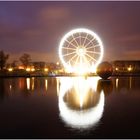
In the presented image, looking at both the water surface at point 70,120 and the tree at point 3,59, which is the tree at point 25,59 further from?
the water surface at point 70,120

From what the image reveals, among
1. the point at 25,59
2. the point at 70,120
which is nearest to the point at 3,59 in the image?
the point at 25,59

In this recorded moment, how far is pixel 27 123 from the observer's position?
894cm

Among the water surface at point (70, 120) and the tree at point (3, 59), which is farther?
the tree at point (3, 59)

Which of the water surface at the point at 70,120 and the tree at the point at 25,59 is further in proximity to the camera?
the tree at the point at 25,59

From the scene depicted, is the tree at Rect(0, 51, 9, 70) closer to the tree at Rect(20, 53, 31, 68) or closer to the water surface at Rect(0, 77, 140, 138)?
the tree at Rect(20, 53, 31, 68)

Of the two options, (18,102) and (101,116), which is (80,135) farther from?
(18,102)

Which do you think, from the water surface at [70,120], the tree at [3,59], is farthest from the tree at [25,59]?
the water surface at [70,120]

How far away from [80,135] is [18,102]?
6.80m

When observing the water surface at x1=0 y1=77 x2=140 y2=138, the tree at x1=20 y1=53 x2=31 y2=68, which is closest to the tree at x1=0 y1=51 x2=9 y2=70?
the tree at x1=20 y1=53 x2=31 y2=68

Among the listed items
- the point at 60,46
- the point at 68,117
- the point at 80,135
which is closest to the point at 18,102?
the point at 68,117

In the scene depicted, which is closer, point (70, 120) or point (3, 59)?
point (70, 120)

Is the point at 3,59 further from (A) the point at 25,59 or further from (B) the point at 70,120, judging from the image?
(B) the point at 70,120

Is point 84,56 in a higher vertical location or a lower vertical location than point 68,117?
higher

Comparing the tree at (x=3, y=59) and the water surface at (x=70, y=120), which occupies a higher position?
the tree at (x=3, y=59)
